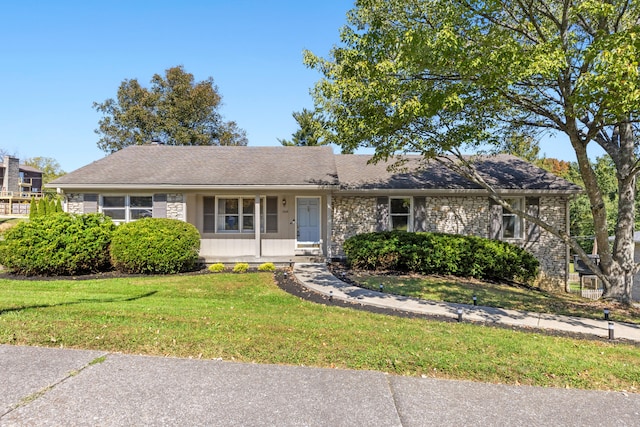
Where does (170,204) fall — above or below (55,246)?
above

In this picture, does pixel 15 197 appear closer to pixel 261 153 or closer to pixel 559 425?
pixel 261 153

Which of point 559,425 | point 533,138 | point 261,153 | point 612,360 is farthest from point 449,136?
point 261,153

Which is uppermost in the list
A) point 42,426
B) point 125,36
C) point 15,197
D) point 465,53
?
point 125,36

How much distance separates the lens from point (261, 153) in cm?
1517

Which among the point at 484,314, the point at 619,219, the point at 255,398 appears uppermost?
the point at 619,219

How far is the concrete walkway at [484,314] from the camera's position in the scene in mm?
6022

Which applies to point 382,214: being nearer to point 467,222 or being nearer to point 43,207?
point 467,222

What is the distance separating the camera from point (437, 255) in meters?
10.9

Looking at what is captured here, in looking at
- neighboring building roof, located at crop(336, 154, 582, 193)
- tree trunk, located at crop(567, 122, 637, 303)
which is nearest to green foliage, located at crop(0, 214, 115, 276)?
neighboring building roof, located at crop(336, 154, 582, 193)

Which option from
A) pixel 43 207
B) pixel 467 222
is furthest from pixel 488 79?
pixel 43 207

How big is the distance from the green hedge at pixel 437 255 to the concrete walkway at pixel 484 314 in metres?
2.51

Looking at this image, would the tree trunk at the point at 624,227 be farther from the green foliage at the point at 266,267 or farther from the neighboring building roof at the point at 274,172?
the green foliage at the point at 266,267

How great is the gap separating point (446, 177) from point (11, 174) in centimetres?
4763

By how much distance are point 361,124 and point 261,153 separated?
7873mm
